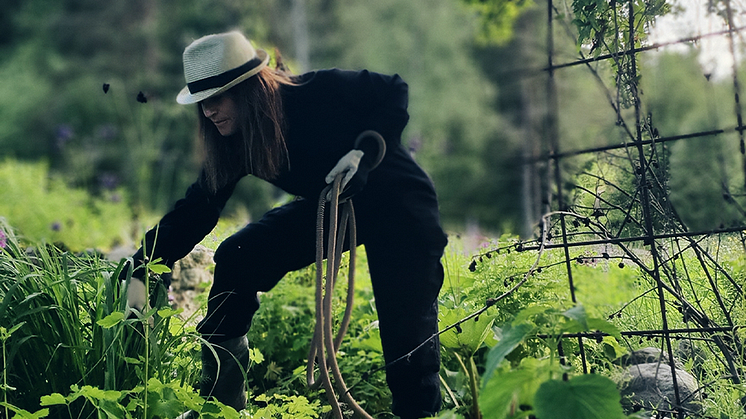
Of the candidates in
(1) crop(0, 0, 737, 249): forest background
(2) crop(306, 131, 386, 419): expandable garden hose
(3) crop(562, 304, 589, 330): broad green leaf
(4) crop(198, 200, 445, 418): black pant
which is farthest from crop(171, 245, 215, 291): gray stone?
(1) crop(0, 0, 737, 249): forest background

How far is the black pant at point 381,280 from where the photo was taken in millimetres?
2193

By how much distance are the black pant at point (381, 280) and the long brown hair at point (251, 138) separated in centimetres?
22

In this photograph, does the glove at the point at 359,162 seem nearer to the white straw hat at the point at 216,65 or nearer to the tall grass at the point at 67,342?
the white straw hat at the point at 216,65

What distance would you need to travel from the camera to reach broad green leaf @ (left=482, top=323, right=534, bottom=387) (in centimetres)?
153

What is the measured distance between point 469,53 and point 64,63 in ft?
39.4

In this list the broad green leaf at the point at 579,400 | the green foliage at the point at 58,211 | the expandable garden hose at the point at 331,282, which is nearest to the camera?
the broad green leaf at the point at 579,400

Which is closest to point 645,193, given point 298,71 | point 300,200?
point 300,200

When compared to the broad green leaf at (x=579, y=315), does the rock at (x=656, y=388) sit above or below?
below

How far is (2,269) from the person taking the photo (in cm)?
220

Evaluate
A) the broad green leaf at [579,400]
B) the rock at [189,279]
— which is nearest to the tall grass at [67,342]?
the broad green leaf at [579,400]

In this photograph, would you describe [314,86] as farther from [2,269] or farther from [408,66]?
[408,66]

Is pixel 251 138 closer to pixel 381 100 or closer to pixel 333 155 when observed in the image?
pixel 333 155

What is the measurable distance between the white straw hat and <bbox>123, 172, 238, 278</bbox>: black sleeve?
1.10 feet

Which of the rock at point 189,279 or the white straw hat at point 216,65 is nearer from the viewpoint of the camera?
the white straw hat at point 216,65
